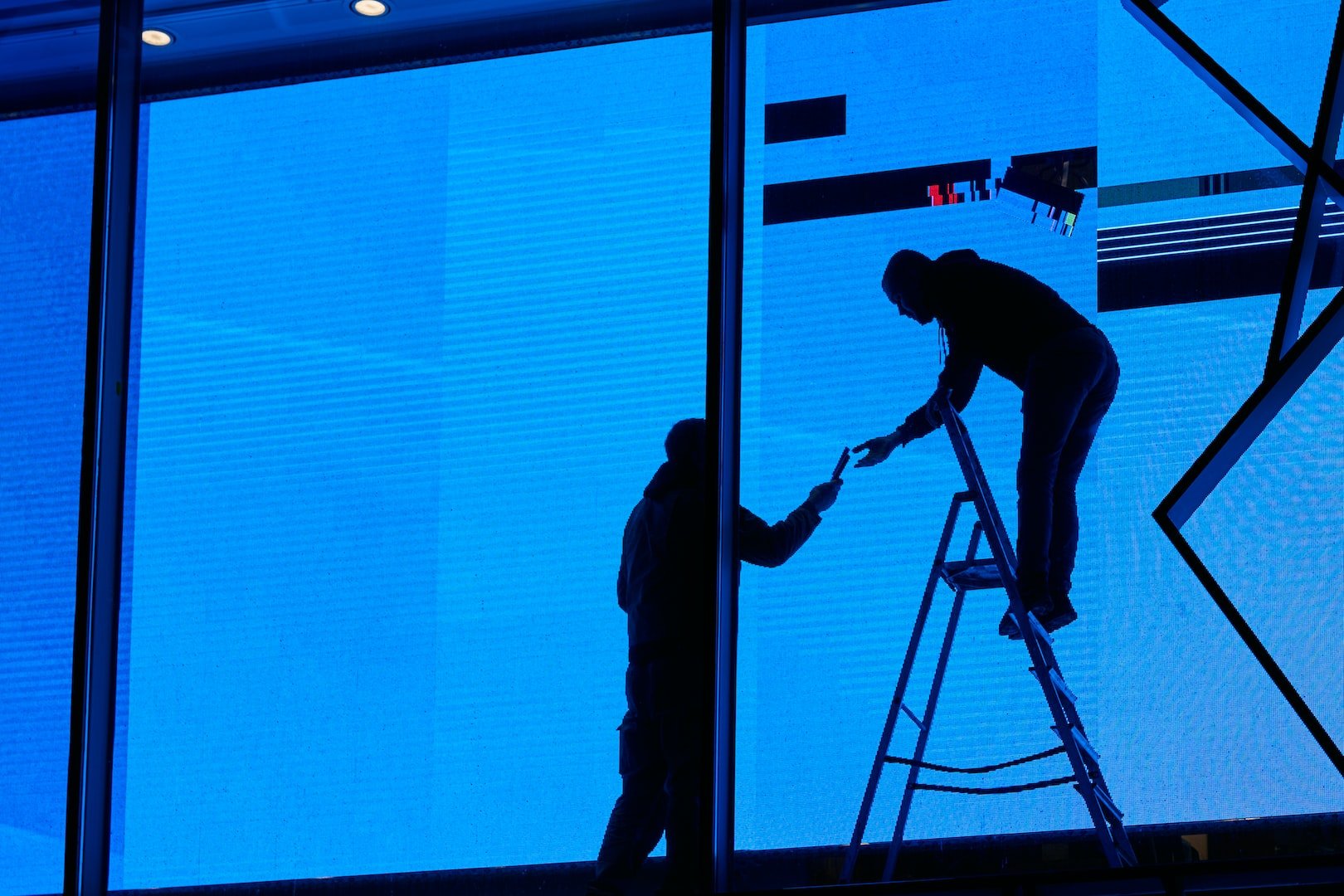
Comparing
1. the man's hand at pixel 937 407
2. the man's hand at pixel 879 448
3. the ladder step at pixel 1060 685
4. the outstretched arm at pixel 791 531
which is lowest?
the ladder step at pixel 1060 685

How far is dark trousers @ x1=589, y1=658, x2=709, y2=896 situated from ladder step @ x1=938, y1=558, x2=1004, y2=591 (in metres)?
0.59

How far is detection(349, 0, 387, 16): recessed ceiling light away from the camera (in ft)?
12.6

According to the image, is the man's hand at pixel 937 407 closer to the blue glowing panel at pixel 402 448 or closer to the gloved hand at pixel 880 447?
the gloved hand at pixel 880 447

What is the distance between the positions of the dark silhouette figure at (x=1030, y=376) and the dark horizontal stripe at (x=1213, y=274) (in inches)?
5.9

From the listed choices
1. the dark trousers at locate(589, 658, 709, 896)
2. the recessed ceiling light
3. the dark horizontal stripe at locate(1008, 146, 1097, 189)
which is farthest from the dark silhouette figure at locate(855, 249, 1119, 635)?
the recessed ceiling light

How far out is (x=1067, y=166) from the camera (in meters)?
3.43

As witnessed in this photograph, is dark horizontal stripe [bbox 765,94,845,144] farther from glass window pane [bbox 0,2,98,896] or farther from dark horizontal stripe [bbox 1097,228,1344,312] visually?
glass window pane [bbox 0,2,98,896]

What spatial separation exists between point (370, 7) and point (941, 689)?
2239 mm

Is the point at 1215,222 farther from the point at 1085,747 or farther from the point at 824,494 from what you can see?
the point at 1085,747

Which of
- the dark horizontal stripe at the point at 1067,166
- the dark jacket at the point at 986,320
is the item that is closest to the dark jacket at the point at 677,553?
the dark jacket at the point at 986,320

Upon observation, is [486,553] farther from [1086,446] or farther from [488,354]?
[1086,446]

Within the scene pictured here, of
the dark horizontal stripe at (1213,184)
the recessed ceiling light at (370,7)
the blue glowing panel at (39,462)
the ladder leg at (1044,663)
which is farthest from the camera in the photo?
the recessed ceiling light at (370,7)

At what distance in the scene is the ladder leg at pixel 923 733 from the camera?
325 centimetres

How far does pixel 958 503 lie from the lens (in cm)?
337
